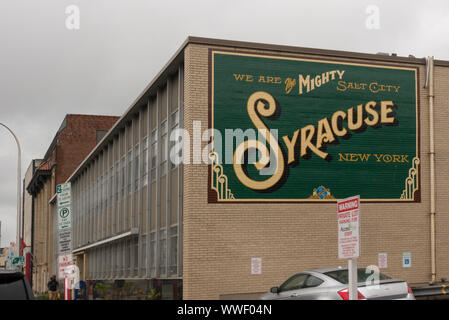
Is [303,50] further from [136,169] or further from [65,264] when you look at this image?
[65,264]

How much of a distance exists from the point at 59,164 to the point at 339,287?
59929 millimetres

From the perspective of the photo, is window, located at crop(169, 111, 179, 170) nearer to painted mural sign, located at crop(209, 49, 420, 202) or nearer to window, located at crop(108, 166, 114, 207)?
painted mural sign, located at crop(209, 49, 420, 202)

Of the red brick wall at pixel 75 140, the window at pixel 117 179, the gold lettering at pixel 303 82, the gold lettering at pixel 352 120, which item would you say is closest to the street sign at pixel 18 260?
the window at pixel 117 179

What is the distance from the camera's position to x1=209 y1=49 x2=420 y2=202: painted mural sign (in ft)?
74.5

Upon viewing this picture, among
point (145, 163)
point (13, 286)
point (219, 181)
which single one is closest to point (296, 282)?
point (219, 181)

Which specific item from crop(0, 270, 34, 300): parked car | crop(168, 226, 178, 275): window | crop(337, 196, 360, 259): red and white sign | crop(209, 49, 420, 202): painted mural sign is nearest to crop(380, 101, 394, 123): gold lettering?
crop(209, 49, 420, 202): painted mural sign

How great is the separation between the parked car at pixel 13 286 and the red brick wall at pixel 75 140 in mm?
62533

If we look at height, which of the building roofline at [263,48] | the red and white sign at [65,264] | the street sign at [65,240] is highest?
the building roofline at [263,48]

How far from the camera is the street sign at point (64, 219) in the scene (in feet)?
47.1

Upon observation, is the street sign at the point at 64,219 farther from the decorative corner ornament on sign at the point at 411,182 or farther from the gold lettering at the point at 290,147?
the decorative corner ornament on sign at the point at 411,182
